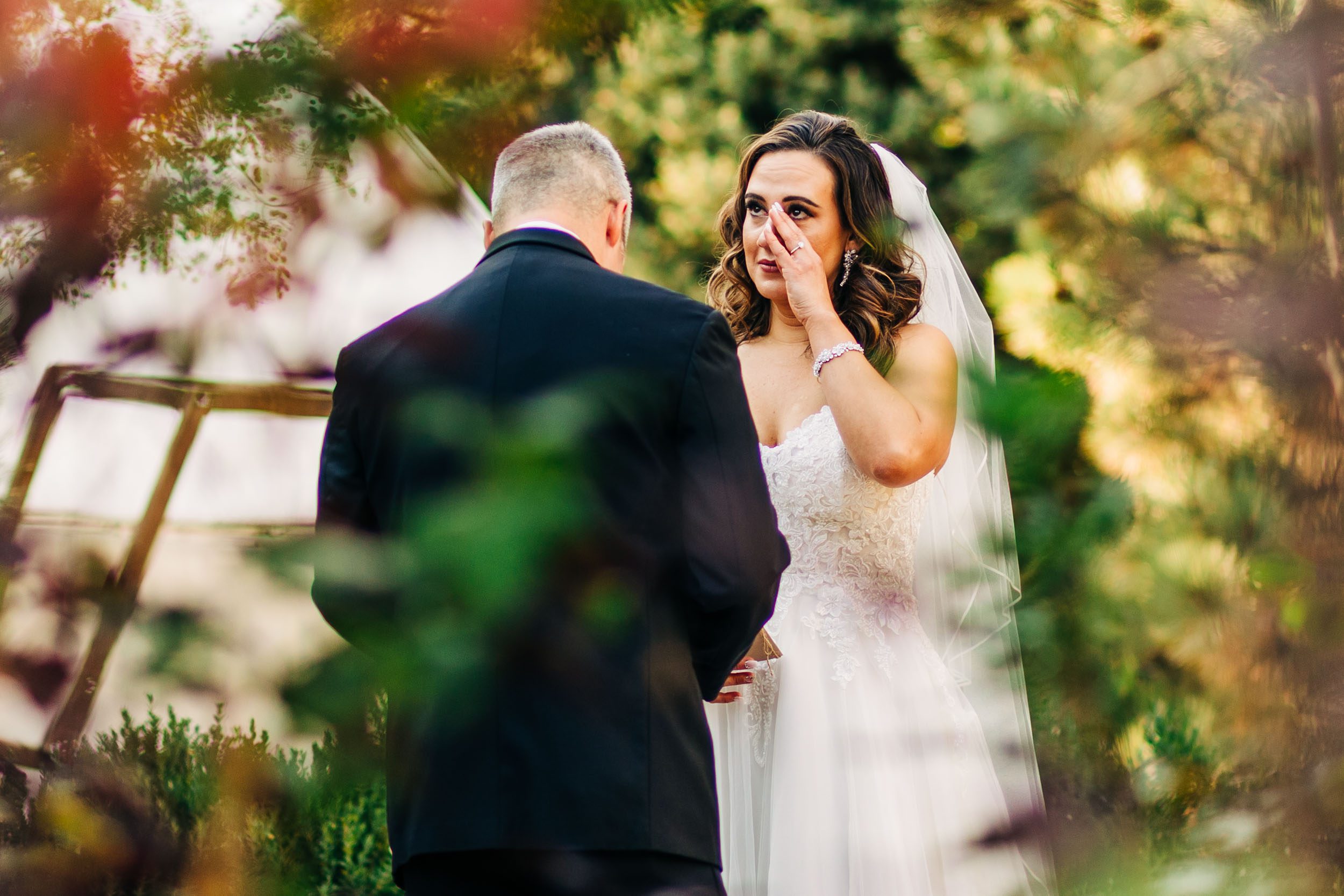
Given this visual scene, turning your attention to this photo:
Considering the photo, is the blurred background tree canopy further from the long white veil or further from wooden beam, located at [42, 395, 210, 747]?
wooden beam, located at [42, 395, 210, 747]

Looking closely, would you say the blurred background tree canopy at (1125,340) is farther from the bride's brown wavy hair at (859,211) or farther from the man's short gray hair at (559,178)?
the bride's brown wavy hair at (859,211)

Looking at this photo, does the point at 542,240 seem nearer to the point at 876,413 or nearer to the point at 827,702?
the point at 876,413

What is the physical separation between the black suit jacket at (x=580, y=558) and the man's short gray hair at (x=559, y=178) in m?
0.11

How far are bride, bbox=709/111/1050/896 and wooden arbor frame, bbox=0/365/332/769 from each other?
122cm

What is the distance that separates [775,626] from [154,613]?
220cm

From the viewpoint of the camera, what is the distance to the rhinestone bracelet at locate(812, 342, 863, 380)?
2443mm

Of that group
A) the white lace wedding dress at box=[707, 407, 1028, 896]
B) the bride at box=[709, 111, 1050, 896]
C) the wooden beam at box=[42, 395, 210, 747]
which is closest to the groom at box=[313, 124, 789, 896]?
the wooden beam at box=[42, 395, 210, 747]

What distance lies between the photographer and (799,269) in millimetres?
2594

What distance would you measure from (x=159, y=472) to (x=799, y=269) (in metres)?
2.12

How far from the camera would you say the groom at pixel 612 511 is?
0.75m

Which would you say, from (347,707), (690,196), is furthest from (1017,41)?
(690,196)

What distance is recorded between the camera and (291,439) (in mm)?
652

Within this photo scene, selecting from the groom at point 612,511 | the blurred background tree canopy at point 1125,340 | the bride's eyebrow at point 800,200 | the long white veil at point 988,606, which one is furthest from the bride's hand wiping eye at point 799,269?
the blurred background tree canopy at point 1125,340

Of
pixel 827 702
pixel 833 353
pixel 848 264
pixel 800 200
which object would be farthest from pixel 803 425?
pixel 827 702
